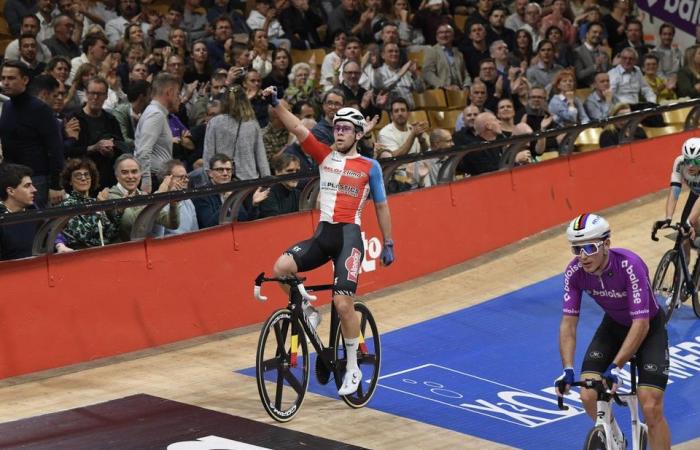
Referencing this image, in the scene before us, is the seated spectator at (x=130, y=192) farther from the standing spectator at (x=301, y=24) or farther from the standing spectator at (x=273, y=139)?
the standing spectator at (x=301, y=24)

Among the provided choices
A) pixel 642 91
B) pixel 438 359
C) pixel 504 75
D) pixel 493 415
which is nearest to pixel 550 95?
pixel 504 75

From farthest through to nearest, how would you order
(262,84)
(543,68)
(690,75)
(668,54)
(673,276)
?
(668,54) < (690,75) < (543,68) < (262,84) < (673,276)

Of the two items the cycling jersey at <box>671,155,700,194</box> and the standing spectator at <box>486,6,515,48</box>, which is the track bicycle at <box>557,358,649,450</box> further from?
the standing spectator at <box>486,6,515,48</box>

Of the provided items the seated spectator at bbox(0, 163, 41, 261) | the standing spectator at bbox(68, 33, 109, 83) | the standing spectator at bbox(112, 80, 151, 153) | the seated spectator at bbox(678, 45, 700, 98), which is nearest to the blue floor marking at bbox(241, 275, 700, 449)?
the seated spectator at bbox(0, 163, 41, 261)

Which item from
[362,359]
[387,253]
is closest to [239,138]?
[387,253]

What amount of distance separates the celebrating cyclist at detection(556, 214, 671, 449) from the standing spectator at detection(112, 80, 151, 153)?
5287mm

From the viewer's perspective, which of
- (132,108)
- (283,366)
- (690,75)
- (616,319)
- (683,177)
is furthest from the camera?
(690,75)

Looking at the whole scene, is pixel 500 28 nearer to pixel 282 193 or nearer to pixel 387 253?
pixel 282 193

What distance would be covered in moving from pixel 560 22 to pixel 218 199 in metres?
8.64

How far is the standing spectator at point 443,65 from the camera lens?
1612 centimetres

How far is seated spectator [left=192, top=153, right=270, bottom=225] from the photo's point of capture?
35.3 ft

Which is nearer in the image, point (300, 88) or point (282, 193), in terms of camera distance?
point (282, 193)

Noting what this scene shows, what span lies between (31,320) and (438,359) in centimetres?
321

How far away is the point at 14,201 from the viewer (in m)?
9.50
